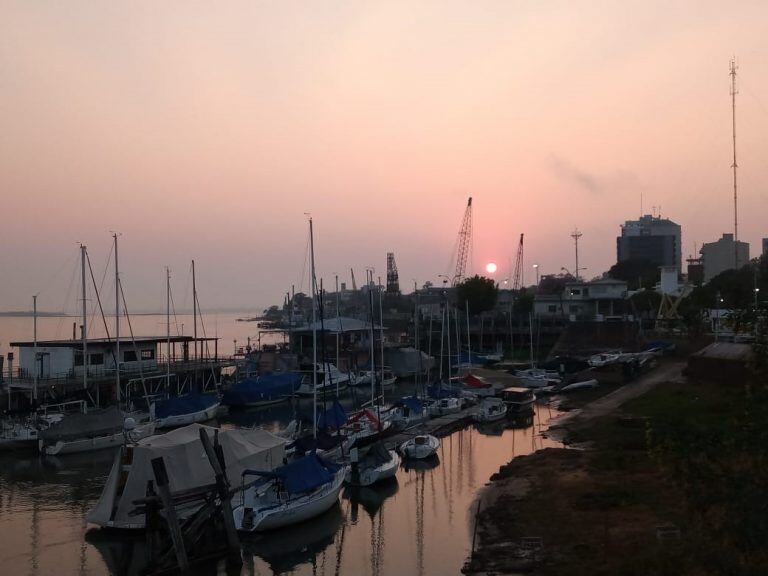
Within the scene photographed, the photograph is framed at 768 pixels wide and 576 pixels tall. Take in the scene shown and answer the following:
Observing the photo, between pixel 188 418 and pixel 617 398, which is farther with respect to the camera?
pixel 617 398

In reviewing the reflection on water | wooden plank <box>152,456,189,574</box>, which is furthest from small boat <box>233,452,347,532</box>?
wooden plank <box>152,456,189,574</box>

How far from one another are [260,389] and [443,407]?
1725cm

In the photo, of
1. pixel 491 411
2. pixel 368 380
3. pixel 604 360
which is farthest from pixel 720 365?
pixel 368 380

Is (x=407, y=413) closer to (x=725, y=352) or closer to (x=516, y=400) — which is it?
(x=516, y=400)

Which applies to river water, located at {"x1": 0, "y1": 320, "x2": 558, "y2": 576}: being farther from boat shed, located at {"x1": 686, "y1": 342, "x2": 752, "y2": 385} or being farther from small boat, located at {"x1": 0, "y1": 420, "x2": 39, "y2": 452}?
boat shed, located at {"x1": 686, "y1": 342, "x2": 752, "y2": 385}

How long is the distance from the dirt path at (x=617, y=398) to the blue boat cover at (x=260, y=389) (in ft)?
74.9

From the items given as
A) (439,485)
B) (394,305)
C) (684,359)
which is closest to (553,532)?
(439,485)

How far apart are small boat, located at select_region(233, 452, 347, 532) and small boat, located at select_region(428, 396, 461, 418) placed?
24.8 m

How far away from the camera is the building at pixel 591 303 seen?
10688 cm

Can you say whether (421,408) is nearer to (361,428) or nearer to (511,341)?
(361,428)

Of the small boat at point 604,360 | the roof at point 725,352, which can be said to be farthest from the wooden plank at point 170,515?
→ the small boat at point 604,360

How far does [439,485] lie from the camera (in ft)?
112

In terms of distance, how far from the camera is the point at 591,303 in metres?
108

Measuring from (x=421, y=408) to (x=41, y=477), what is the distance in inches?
980
